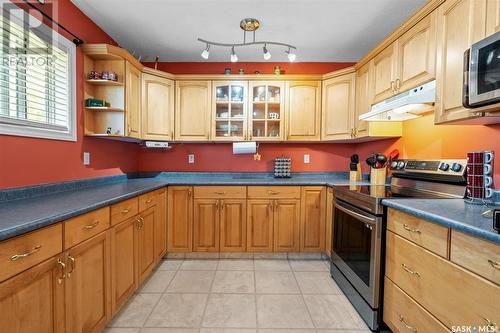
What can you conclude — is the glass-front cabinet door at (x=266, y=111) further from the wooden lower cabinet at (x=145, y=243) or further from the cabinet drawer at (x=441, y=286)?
the cabinet drawer at (x=441, y=286)

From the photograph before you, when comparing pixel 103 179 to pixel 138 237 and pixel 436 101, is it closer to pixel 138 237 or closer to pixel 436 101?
pixel 138 237

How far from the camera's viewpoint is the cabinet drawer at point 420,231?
116 centimetres

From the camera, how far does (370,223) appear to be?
65.9 inches

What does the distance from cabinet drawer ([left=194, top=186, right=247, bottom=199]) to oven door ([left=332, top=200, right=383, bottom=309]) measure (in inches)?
41.0

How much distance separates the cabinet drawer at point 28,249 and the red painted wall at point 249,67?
271 cm

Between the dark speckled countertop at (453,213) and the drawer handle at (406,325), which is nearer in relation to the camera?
the dark speckled countertop at (453,213)

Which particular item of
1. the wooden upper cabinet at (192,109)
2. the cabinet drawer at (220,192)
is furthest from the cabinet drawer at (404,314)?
the wooden upper cabinet at (192,109)

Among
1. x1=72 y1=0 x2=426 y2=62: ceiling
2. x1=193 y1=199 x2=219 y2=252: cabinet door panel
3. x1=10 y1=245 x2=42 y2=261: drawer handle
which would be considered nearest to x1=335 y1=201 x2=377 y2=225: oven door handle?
x1=193 y1=199 x2=219 y2=252: cabinet door panel

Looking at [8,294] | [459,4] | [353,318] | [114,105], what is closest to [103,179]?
[114,105]

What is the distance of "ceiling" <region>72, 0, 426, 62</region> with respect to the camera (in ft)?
6.92

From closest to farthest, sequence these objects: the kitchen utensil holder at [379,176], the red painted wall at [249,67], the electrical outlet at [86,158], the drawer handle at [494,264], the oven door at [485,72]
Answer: the drawer handle at [494,264] < the oven door at [485,72] < the electrical outlet at [86,158] < the kitchen utensil holder at [379,176] < the red painted wall at [249,67]

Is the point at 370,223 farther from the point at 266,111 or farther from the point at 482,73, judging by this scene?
the point at 266,111

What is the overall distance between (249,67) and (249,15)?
3.49 feet

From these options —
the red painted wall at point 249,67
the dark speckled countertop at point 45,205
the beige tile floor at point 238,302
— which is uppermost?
the red painted wall at point 249,67
